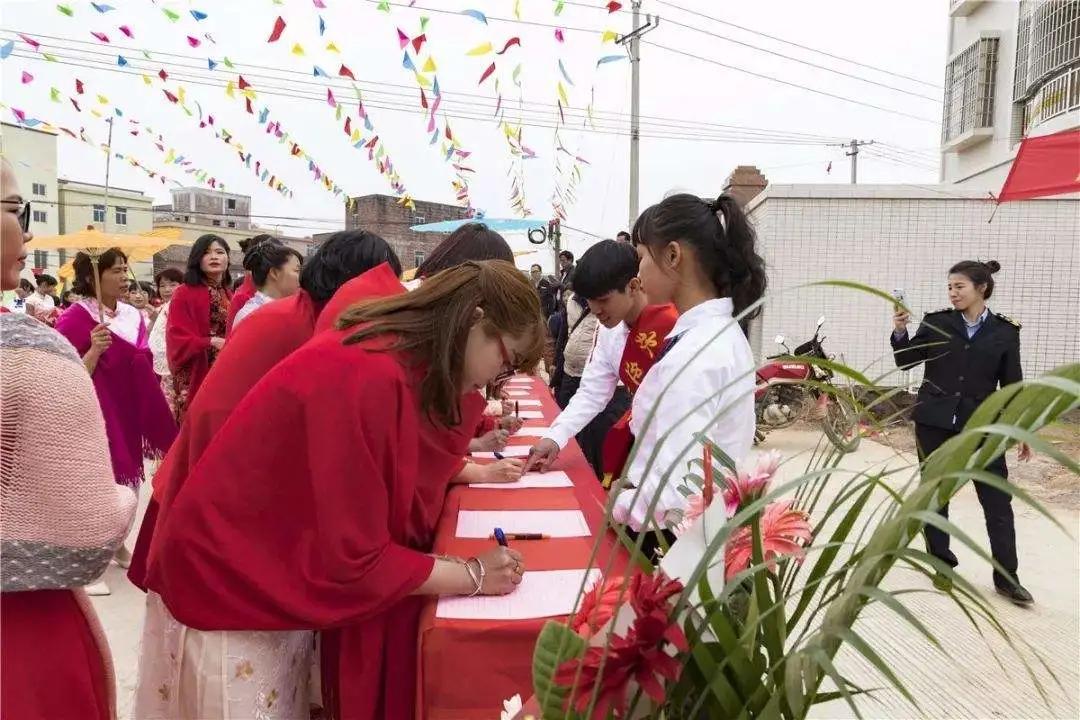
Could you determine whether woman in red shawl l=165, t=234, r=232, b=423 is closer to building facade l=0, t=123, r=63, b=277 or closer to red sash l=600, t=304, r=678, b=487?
red sash l=600, t=304, r=678, b=487

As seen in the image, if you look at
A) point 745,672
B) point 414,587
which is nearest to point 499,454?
point 414,587

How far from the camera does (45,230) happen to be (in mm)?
32312

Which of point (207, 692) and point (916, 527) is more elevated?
point (916, 527)

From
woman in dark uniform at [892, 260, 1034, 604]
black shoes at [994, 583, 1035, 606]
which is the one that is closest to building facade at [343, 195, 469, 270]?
woman in dark uniform at [892, 260, 1034, 604]

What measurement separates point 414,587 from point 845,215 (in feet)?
26.5

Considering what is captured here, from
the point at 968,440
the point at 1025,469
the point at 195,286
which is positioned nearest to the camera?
the point at 968,440

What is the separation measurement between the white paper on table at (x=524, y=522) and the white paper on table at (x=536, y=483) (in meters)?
0.25

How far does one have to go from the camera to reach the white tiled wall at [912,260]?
7.67m

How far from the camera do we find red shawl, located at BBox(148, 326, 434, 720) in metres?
1.18

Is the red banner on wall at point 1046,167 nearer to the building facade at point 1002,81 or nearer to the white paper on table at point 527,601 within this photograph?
the building facade at point 1002,81

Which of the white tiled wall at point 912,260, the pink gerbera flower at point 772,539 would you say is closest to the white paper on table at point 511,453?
the pink gerbera flower at point 772,539

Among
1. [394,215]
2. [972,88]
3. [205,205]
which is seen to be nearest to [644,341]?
[972,88]

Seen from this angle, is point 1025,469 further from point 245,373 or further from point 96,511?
point 96,511

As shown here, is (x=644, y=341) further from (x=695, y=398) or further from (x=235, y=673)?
(x=235, y=673)
